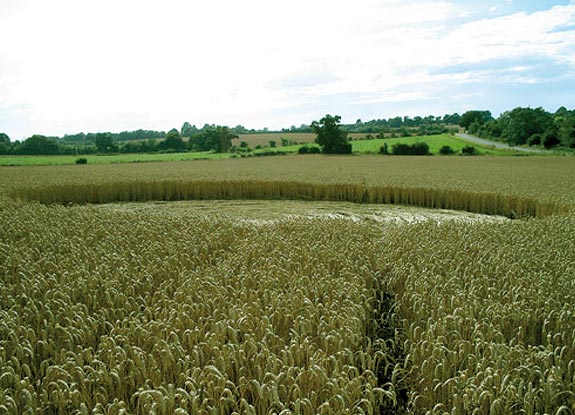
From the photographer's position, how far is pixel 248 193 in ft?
72.8

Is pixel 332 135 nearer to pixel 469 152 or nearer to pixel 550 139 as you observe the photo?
pixel 469 152

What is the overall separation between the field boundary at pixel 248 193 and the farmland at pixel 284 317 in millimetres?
8405

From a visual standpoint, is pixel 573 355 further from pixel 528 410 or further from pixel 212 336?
pixel 212 336

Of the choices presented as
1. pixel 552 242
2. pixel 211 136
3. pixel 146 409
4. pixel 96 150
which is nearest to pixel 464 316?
pixel 146 409

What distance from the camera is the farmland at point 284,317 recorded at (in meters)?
3.70

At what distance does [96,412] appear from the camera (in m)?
3.31

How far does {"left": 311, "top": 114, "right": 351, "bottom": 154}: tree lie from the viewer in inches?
2254

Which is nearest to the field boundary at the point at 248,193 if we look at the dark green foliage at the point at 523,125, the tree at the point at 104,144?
the tree at the point at 104,144

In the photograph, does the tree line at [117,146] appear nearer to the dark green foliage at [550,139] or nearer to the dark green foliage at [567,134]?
the dark green foliage at [550,139]

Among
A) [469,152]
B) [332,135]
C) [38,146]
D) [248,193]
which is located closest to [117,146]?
[38,146]

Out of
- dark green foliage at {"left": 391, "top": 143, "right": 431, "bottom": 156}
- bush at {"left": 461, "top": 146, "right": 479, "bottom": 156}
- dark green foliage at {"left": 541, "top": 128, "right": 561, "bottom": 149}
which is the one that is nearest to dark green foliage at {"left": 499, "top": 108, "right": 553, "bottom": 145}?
dark green foliage at {"left": 541, "top": 128, "right": 561, "bottom": 149}

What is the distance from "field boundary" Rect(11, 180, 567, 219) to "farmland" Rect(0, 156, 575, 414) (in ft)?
27.6

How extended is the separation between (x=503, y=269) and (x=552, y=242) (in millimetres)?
2348

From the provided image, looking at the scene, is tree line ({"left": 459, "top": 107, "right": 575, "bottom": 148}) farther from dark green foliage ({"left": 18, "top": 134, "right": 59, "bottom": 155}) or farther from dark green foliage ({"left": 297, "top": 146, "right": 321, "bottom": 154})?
dark green foliage ({"left": 18, "top": 134, "right": 59, "bottom": 155})
